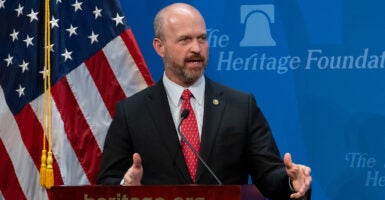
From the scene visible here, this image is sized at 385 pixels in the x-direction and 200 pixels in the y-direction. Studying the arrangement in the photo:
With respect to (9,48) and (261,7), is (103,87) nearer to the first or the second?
(9,48)

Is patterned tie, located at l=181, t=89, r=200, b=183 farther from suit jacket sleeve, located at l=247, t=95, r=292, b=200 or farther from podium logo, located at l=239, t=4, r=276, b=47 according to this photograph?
podium logo, located at l=239, t=4, r=276, b=47

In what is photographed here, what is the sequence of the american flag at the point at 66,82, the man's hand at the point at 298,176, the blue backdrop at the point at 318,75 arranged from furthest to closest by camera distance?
the american flag at the point at 66,82 → the blue backdrop at the point at 318,75 → the man's hand at the point at 298,176

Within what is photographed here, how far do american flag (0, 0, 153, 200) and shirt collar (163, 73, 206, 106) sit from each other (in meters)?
0.77

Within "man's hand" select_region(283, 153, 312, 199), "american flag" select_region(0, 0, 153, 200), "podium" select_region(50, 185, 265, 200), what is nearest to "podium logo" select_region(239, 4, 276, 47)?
"american flag" select_region(0, 0, 153, 200)

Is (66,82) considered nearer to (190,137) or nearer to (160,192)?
(190,137)

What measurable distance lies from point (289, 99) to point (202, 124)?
0.98 m

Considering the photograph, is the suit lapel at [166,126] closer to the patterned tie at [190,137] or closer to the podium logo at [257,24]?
the patterned tie at [190,137]

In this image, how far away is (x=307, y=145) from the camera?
3561mm

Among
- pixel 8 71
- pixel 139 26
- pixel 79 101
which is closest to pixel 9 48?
pixel 8 71

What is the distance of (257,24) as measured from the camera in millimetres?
3619

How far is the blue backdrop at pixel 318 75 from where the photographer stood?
11.3ft

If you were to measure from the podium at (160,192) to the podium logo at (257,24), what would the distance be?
1.63 meters

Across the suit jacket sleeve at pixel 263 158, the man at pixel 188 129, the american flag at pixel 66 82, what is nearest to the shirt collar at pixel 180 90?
the man at pixel 188 129

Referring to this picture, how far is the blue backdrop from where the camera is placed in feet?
11.3
